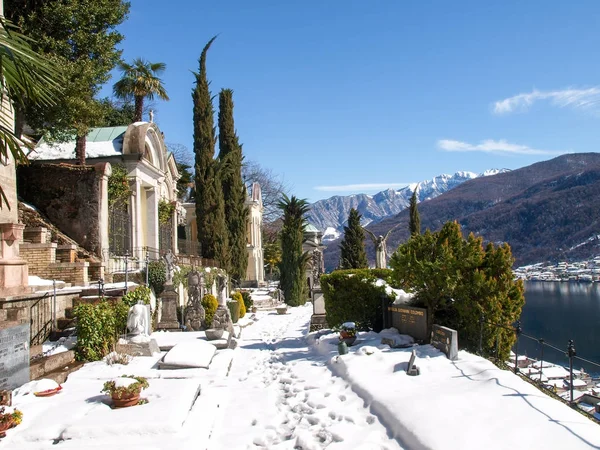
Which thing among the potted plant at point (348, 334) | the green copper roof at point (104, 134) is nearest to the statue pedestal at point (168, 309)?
the potted plant at point (348, 334)

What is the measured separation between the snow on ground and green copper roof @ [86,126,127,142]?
13719mm

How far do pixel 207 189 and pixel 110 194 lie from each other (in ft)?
34.8

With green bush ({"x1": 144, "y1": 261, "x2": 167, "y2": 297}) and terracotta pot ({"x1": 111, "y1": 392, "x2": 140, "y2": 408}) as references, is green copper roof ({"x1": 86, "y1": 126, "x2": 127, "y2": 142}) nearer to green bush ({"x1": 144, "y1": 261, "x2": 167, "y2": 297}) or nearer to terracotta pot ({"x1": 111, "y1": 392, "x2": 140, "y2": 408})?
green bush ({"x1": 144, "y1": 261, "x2": 167, "y2": 297})

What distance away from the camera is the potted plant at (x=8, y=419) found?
6395mm

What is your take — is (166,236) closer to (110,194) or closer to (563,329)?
(110,194)

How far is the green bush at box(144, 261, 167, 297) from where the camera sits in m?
16.9

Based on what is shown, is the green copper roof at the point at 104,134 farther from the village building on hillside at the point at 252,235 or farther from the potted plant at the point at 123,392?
the village building on hillside at the point at 252,235

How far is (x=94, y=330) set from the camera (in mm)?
10930

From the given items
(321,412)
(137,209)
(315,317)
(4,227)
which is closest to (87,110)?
(137,209)

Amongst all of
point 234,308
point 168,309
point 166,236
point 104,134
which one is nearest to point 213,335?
point 168,309

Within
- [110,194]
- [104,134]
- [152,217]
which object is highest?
[104,134]

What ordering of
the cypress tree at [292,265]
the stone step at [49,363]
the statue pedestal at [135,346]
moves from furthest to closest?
the cypress tree at [292,265] → the statue pedestal at [135,346] → the stone step at [49,363]

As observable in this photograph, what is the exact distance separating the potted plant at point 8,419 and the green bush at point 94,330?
3923mm

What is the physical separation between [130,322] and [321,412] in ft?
19.8
